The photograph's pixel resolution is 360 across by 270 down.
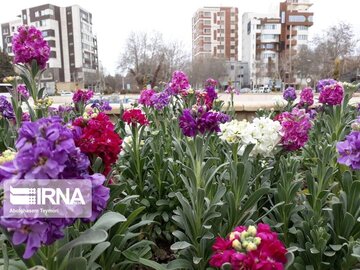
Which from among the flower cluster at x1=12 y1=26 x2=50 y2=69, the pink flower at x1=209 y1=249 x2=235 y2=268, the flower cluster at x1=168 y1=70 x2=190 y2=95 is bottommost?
the pink flower at x1=209 y1=249 x2=235 y2=268

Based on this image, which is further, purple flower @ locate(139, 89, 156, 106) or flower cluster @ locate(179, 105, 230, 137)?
purple flower @ locate(139, 89, 156, 106)

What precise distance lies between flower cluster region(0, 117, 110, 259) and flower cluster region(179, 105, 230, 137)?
3.91 feet

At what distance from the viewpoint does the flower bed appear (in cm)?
114

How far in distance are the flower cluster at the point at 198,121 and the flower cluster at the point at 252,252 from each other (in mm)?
1083

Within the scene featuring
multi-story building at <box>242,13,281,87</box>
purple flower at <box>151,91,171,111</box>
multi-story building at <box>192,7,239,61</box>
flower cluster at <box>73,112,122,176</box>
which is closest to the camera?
flower cluster at <box>73,112,122,176</box>

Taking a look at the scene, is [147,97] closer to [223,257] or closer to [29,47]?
[29,47]

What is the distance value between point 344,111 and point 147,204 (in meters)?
2.91

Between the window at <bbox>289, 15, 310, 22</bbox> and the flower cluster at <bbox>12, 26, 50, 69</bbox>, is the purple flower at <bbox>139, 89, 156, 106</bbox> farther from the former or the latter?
the window at <bbox>289, 15, 310, 22</bbox>

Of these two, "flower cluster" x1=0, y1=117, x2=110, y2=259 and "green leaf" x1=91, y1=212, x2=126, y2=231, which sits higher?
"flower cluster" x1=0, y1=117, x2=110, y2=259

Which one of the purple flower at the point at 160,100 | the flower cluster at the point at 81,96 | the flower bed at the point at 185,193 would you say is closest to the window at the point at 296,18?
the purple flower at the point at 160,100

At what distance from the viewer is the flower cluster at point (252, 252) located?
3.74 feet

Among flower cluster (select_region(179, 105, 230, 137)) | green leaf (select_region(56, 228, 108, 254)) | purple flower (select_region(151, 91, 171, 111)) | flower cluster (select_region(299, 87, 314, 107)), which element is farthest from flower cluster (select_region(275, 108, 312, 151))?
flower cluster (select_region(299, 87, 314, 107))

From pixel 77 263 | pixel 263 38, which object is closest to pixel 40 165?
pixel 77 263

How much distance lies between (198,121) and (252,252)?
3.99 ft
